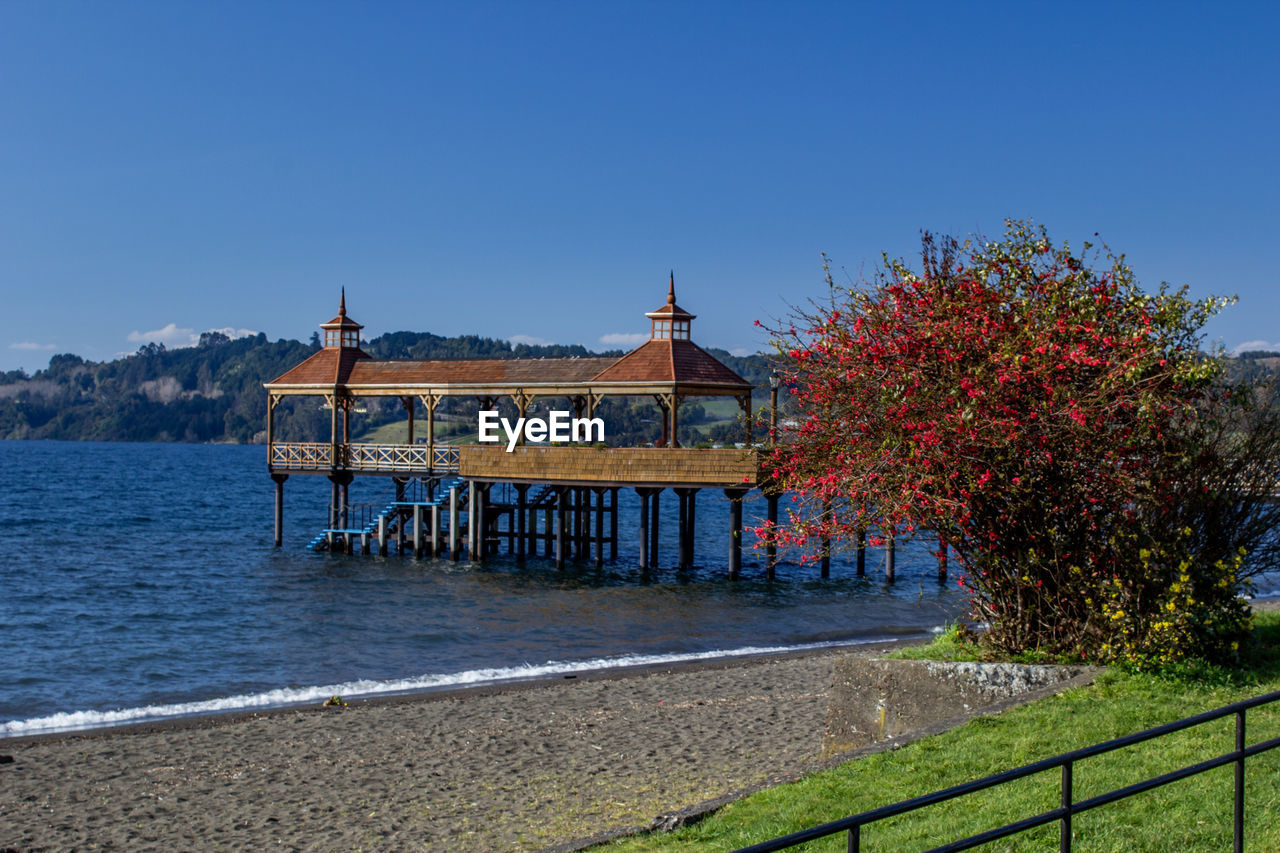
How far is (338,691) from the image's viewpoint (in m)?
19.7

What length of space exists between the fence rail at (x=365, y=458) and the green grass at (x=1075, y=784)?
30.9 metres

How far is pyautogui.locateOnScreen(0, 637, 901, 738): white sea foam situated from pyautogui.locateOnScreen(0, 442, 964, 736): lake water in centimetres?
7

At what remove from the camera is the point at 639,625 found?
26.5 metres

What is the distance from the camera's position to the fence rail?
39406mm

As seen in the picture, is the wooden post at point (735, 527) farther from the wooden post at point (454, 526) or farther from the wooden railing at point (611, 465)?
the wooden post at point (454, 526)

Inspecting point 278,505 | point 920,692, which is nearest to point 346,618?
point 278,505

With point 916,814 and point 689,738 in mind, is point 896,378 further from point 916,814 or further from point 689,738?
point 689,738

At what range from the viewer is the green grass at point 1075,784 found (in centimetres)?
695

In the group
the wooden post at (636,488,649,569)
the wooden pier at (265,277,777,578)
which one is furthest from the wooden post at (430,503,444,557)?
the wooden post at (636,488,649,569)

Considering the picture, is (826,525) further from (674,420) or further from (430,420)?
(430,420)

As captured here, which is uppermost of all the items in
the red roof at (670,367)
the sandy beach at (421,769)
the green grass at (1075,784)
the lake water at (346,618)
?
the red roof at (670,367)

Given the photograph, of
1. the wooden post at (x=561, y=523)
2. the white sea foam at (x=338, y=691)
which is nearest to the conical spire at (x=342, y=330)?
the wooden post at (x=561, y=523)

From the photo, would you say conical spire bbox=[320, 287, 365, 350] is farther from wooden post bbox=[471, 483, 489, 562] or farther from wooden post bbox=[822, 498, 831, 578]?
wooden post bbox=[822, 498, 831, 578]

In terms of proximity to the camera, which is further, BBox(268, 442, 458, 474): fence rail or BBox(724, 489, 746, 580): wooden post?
BBox(268, 442, 458, 474): fence rail
